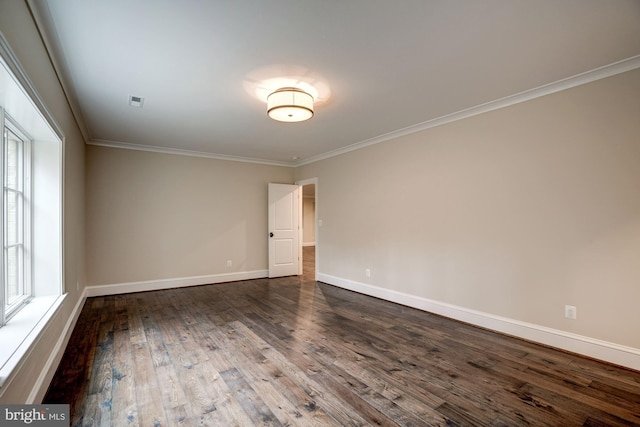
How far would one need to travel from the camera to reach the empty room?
6.25 feet

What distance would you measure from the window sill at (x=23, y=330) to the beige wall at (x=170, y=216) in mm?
2575

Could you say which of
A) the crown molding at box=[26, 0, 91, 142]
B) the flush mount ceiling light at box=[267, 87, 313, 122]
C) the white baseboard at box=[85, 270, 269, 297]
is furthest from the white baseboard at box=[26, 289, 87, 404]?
the flush mount ceiling light at box=[267, 87, 313, 122]

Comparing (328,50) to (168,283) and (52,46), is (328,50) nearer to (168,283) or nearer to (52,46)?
(52,46)

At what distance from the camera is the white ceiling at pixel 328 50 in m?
1.83

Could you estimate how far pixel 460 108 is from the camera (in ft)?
11.5

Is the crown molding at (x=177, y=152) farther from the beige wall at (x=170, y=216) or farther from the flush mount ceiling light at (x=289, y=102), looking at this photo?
the flush mount ceiling light at (x=289, y=102)

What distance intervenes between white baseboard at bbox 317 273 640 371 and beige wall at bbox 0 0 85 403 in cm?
395

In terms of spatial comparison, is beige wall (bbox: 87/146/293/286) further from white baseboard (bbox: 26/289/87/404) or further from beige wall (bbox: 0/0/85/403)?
white baseboard (bbox: 26/289/87/404)

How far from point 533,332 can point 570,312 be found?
409 millimetres

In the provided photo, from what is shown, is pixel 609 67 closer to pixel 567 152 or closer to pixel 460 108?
pixel 567 152

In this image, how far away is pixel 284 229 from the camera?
257 inches

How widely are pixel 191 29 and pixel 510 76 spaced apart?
2.73m

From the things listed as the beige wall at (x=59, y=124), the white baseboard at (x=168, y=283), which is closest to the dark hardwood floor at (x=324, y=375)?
the beige wall at (x=59, y=124)

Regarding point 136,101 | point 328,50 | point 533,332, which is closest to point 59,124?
point 136,101
